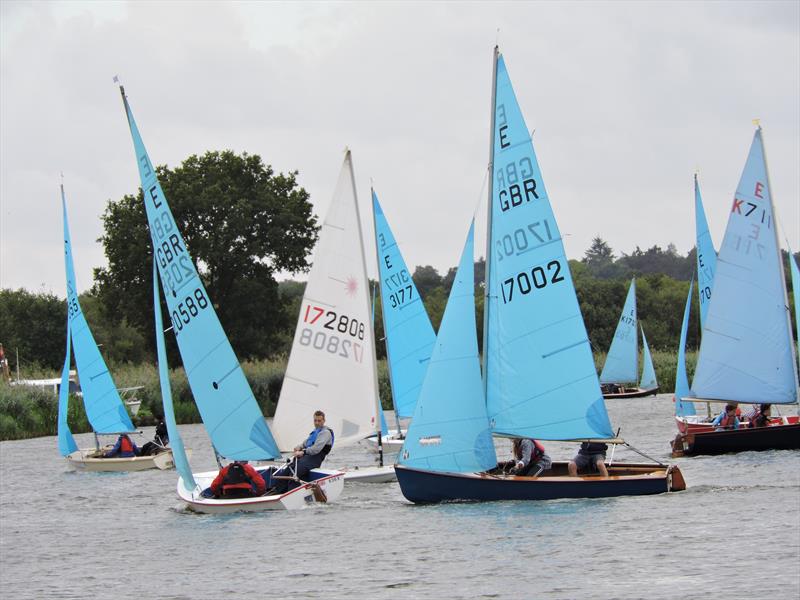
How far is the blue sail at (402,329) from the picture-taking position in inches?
1239

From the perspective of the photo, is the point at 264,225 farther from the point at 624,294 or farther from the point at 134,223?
the point at 624,294

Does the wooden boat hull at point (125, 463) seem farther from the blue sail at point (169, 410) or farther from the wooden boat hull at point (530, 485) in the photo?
the wooden boat hull at point (530, 485)

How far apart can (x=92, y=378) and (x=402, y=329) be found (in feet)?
29.6

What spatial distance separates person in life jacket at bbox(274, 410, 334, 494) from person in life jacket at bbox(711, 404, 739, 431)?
10.6 m

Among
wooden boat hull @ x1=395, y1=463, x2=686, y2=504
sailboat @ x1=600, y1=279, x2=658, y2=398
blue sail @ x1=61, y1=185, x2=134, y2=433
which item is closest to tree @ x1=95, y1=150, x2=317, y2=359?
sailboat @ x1=600, y1=279, x2=658, y2=398

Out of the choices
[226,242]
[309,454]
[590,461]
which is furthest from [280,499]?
[226,242]

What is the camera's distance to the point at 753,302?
30000mm

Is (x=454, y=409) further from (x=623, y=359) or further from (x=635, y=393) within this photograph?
(x=623, y=359)

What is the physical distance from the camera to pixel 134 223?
63.2 metres

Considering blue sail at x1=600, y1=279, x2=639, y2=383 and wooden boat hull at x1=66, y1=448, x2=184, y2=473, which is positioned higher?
blue sail at x1=600, y1=279, x2=639, y2=383

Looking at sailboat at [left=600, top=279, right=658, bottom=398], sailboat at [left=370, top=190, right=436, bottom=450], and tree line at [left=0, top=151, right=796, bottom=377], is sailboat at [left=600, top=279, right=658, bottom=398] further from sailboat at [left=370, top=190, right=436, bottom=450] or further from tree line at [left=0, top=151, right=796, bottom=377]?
sailboat at [left=370, top=190, right=436, bottom=450]

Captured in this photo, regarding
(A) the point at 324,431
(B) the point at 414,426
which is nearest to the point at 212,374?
(A) the point at 324,431

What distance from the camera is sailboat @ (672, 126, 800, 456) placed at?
29.8m

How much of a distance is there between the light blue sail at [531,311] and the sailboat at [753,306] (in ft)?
28.8
